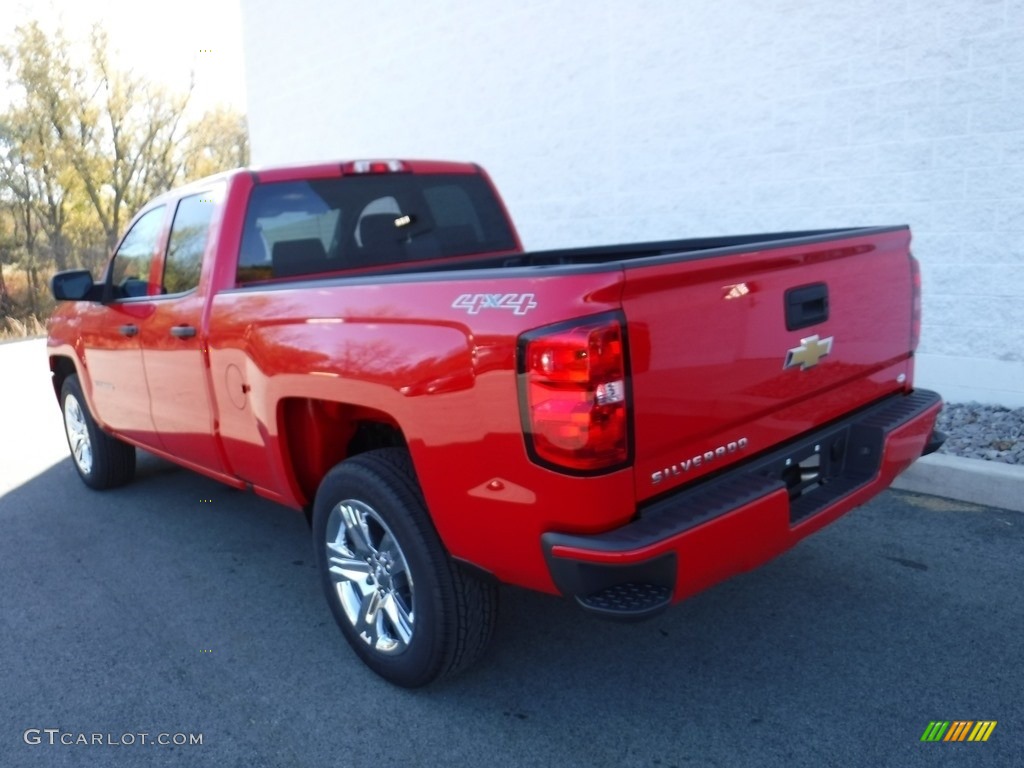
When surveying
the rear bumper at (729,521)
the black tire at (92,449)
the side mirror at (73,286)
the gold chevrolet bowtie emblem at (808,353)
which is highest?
the side mirror at (73,286)

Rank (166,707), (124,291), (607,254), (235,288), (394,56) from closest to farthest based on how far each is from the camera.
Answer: (166,707)
(235,288)
(607,254)
(124,291)
(394,56)

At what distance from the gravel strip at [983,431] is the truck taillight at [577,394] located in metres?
3.43

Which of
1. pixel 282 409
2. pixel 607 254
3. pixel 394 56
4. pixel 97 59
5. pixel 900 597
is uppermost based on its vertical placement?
pixel 97 59

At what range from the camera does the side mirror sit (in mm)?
4849

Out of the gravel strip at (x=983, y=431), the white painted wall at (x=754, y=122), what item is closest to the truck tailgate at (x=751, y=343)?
the gravel strip at (x=983, y=431)

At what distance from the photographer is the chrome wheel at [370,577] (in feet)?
10.4

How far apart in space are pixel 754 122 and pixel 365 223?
372 centimetres

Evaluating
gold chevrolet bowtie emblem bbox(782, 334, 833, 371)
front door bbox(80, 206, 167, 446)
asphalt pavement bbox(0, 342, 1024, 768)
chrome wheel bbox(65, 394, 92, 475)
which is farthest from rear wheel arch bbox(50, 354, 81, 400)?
gold chevrolet bowtie emblem bbox(782, 334, 833, 371)

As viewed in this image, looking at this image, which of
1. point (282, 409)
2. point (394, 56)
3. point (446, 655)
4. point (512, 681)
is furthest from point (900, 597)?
point (394, 56)

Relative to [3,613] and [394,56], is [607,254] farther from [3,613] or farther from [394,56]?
[394,56]

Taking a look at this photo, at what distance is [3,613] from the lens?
4129 millimetres

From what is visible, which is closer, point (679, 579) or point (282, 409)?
point (679, 579)

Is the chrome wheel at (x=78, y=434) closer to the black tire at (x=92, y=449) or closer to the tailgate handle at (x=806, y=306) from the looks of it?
the black tire at (x=92, y=449)

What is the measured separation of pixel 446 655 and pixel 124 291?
9.89 feet
